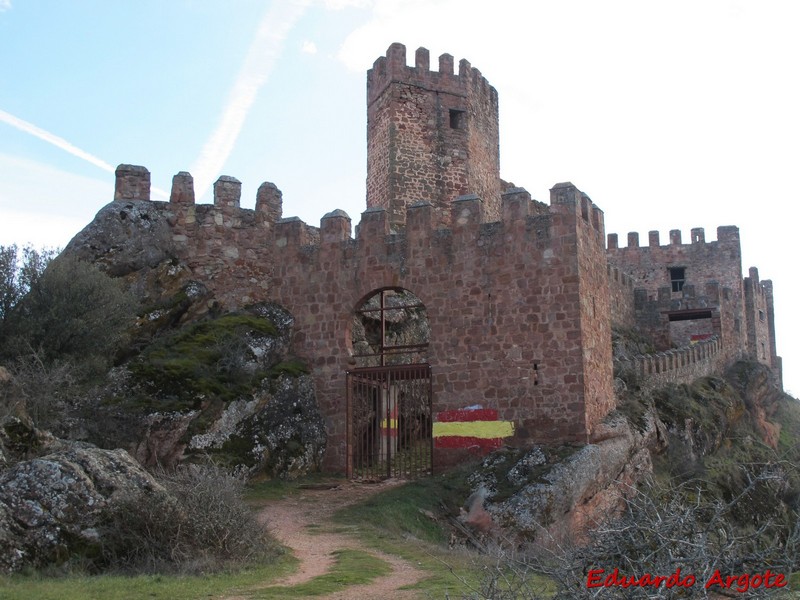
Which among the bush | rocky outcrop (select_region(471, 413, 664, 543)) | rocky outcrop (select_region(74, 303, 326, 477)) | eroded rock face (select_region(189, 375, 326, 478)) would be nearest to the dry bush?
the bush

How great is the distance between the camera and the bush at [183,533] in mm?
9969

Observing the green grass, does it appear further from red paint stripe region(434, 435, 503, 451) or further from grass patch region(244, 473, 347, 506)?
grass patch region(244, 473, 347, 506)

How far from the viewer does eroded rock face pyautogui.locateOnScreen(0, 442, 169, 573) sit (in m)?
9.41

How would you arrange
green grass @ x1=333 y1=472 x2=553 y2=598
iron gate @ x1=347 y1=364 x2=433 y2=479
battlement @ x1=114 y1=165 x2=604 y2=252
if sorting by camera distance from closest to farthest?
green grass @ x1=333 y1=472 x2=553 y2=598 → battlement @ x1=114 y1=165 x2=604 y2=252 → iron gate @ x1=347 y1=364 x2=433 y2=479

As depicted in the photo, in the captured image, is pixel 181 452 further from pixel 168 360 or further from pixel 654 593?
pixel 654 593

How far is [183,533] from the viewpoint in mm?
10422

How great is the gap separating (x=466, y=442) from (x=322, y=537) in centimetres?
527

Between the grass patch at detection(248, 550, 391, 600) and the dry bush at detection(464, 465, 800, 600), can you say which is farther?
the grass patch at detection(248, 550, 391, 600)

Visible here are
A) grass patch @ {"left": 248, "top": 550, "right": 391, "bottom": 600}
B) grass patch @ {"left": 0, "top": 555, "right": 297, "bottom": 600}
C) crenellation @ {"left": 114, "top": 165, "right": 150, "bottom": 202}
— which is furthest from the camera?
crenellation @ {"left": 114, "top": 165, "right": 150, "bottom": 202}

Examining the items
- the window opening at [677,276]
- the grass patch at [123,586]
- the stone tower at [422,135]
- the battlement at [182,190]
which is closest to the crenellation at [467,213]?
the battlement at [182,190]

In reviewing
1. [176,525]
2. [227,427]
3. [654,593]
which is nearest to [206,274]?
[227,427]

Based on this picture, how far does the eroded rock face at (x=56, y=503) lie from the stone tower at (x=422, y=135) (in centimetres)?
1581

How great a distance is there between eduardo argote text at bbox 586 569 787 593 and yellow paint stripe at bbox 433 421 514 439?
36.1ft

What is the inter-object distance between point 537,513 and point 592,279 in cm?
560
